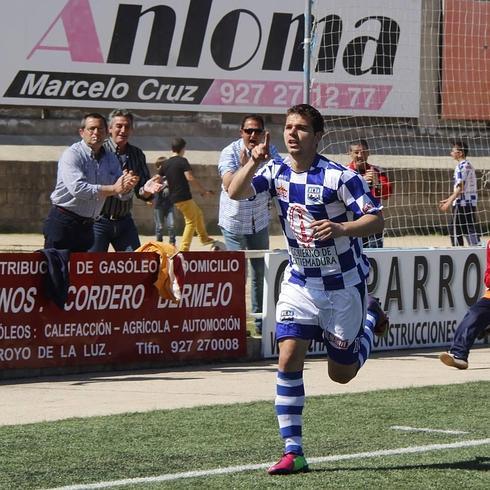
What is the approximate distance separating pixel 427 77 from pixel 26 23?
25.8 ft

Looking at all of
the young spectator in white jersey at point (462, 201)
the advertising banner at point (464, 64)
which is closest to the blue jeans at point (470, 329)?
the young spectator in white jersey at point (462, 201)

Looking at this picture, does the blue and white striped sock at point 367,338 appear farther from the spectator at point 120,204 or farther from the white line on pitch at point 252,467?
the spectator at point 120,204

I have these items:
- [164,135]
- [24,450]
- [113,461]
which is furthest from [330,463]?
[164,135]

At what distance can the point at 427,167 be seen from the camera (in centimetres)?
2509

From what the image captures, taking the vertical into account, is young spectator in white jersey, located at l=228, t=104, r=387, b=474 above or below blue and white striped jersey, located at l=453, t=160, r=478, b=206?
below

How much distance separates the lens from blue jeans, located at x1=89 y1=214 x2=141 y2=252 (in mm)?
12133

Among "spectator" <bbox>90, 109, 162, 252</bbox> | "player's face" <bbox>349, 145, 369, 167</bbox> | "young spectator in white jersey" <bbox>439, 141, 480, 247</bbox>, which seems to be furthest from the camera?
"young spectator in white jersey" <bbox>439, 141, 480, 247</bbox>

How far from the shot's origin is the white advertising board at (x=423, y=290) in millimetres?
13430

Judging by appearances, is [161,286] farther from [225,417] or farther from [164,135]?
[164,135]

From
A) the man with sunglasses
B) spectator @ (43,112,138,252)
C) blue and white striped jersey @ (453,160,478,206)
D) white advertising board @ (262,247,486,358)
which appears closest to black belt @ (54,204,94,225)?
spectator @ (43,112,138,252)

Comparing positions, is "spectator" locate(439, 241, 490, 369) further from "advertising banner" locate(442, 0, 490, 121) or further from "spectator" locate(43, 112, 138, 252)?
"advertising banner" locate(442, 0, 490, 121)

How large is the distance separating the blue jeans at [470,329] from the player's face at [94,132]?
11.0ft

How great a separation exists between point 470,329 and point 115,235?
317cm

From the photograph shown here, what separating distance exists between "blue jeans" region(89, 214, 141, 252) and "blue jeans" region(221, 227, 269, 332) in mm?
1121
